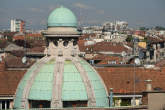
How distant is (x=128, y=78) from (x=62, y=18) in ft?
82.4

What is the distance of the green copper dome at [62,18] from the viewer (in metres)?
18.3

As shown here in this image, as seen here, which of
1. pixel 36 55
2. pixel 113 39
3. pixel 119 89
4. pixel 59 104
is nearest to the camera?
pixel 59 104

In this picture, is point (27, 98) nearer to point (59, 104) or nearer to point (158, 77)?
point (59, 104)

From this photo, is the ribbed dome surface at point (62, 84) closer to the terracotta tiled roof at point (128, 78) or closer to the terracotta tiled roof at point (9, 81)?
the terracotta tiled roof at point (9, 81)

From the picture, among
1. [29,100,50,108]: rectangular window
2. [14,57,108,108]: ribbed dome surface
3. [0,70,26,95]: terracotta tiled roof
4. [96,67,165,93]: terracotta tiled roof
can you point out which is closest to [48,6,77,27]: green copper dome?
[14,57,108,108]: ribbed dome surface

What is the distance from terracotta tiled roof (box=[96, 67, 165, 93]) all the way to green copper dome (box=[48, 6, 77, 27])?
20824 mm

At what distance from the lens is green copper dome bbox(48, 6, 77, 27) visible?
1833 cm

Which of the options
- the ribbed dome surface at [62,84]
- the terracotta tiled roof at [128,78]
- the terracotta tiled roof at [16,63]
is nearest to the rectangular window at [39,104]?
the ribbed dome surface at [62,84]

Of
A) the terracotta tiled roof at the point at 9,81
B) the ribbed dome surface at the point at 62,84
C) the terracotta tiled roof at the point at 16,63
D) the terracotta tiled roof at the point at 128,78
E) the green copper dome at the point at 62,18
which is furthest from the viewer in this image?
the terracotta tiled roof at the point at 16,63

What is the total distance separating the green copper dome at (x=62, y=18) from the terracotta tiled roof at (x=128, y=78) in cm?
2082

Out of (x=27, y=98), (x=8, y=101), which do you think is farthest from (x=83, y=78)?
(x=8, y=101)

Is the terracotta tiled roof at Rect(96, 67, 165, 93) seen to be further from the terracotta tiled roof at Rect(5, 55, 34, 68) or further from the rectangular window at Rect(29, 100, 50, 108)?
the rectangular window at Rect(29, 100, 50, 108)

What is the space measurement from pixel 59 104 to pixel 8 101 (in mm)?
18642

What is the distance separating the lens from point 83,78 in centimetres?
1788
